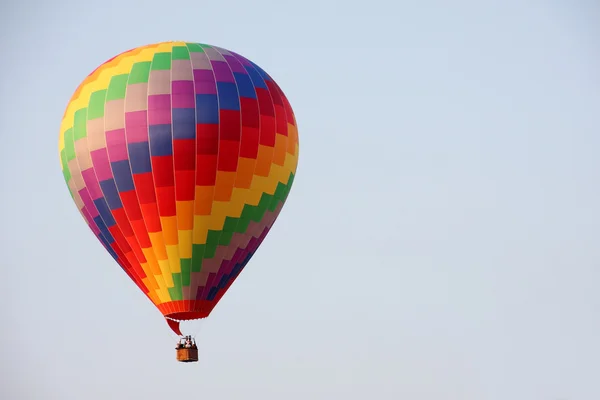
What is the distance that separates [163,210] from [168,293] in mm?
2118

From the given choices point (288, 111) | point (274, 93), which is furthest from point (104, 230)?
point (288, 111)

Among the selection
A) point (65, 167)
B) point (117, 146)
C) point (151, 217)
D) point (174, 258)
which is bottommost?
point (174, 258)

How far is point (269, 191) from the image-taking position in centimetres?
4728

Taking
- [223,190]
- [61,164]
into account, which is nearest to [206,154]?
[223,190]

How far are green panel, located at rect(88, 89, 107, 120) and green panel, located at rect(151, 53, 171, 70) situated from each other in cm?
143

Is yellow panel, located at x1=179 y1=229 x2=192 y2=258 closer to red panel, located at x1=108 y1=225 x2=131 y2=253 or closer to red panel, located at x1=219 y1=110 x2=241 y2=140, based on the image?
red panel, located at x1=108 y1=225 x2=131 y2=253

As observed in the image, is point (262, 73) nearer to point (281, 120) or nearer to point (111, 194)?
point (281, 120)

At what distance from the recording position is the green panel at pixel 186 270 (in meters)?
46.2

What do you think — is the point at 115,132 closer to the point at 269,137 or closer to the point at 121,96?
the point at 121,96

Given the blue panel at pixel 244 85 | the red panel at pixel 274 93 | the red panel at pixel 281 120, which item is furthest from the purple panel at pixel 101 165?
the red panel at pixel 274 93

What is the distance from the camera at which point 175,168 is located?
1810 inches

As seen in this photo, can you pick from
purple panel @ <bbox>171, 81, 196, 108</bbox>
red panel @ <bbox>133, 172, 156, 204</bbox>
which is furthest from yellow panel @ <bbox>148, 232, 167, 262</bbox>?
purple panel @ <bbox>171, 81, 196, 108</bbox>

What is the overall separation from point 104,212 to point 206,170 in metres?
2.84

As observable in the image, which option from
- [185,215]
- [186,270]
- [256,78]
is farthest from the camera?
[256,78]
